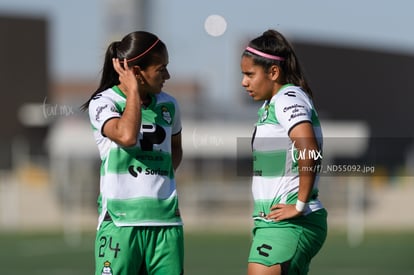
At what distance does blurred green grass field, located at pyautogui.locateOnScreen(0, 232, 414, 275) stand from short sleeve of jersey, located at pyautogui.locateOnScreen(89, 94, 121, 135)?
8.33m

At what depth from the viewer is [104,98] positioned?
5289 millimetres

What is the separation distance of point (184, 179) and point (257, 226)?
1888 centimetres

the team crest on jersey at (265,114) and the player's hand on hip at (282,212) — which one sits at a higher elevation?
the team crest on jersey at (265,114)

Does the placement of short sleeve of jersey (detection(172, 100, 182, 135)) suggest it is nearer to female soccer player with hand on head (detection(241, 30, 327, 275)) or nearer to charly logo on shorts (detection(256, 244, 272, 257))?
female soccer player with hand on head (detection(241, 30, 327, 275))

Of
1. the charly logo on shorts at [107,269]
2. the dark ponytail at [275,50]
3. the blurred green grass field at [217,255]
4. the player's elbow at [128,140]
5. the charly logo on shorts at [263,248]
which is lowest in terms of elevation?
the blurred green grass field at [217,255]

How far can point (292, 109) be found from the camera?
5230 millimetres

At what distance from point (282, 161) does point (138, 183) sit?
69cm

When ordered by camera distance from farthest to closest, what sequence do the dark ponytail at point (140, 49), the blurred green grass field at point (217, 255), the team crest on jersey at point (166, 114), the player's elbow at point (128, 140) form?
1. the blurred green grass field at point (217, 255)
2. the team crest on jersey at point (166, 114)
3. the dark ponytail at point (140, 49)
4. the player's elbow at point (128, 140)

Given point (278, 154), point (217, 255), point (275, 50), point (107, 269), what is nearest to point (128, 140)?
point (107, 269)

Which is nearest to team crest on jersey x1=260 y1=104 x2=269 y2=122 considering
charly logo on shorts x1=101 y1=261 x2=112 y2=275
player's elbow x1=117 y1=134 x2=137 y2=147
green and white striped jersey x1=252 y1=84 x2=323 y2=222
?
green and white striped jersey x1=252 y1=84 x2=323 y2=222

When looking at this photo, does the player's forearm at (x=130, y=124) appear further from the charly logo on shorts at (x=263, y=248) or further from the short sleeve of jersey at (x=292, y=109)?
the charly logo on shorts at (x=263, y=248)

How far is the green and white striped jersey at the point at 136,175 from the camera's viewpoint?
521 centimetres

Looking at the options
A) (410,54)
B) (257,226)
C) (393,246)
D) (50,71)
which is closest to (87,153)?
(50,71)

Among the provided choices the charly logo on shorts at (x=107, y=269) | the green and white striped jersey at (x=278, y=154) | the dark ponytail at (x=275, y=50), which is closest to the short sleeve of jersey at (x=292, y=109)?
the green and white striped jersey at (x=278, y=154)
